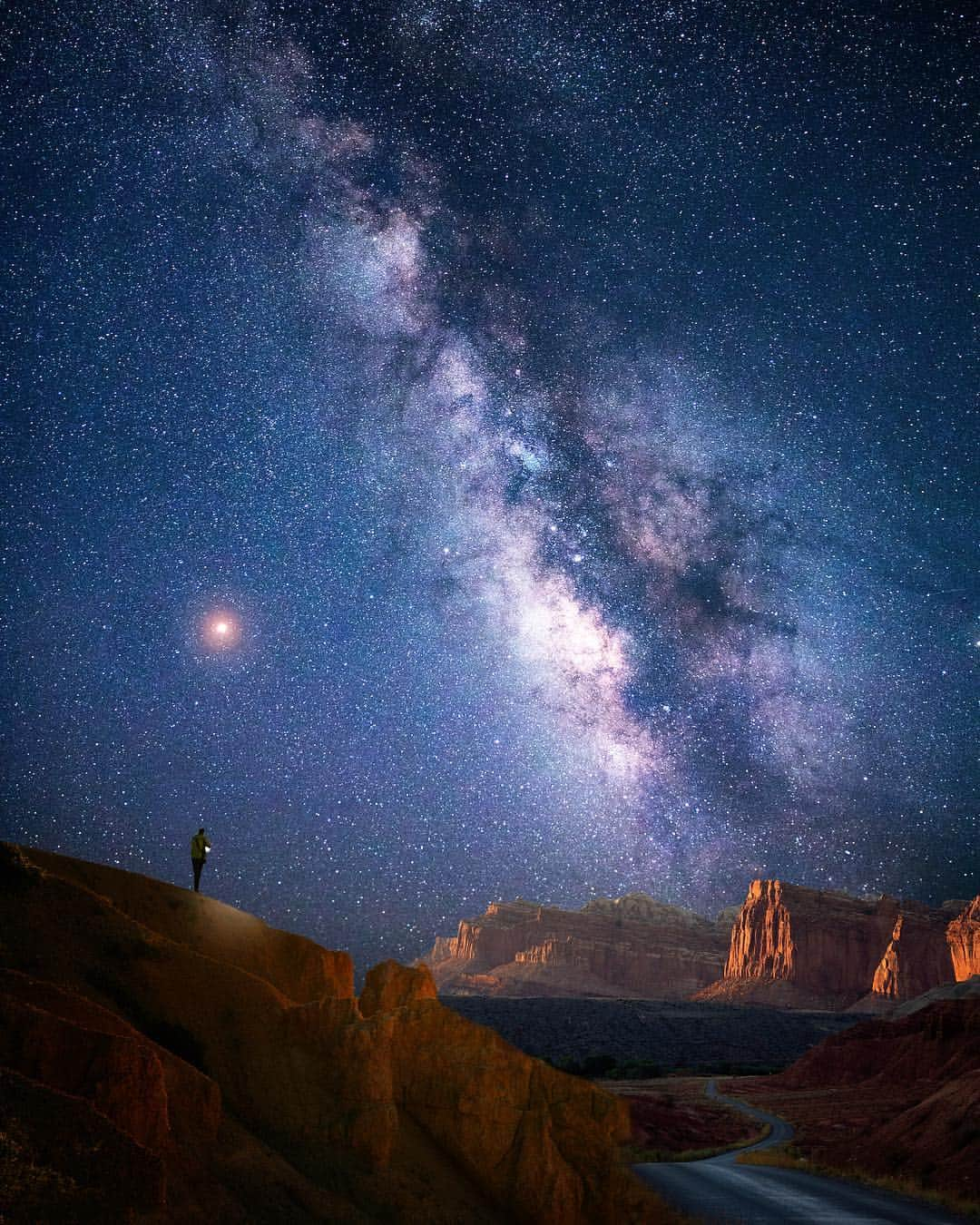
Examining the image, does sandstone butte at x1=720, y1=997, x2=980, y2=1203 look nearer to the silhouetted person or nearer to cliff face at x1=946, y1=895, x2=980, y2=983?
the silhouetted person

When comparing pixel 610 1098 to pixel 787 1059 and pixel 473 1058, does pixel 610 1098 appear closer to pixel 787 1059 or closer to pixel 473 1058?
pixel 473 1058

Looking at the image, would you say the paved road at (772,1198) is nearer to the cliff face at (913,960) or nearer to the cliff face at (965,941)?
the cliff face at (965,941)

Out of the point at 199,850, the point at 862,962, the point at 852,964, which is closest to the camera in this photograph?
the point at 199,850

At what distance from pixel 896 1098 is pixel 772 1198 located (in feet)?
133

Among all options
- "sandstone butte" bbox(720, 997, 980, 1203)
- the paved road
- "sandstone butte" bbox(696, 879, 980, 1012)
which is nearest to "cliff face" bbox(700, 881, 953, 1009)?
"sandstone butte" bbox(696, 879, 980, 1012)

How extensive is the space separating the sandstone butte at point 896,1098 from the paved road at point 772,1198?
9.31ft

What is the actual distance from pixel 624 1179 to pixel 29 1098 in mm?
14518

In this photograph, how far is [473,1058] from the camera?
1678 cm

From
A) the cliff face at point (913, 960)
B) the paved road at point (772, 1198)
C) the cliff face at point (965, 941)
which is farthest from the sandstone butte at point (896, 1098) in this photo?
the cliff face at point (913, 960)

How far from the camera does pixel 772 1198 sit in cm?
3061

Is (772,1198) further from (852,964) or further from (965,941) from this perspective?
(852,964)

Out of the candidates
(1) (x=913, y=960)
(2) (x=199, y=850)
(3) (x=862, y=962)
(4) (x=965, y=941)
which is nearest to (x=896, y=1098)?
(2) (x=199, y=850)

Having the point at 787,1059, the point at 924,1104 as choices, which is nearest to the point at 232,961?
the point at 924,1104

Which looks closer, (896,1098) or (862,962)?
(896,1098)
